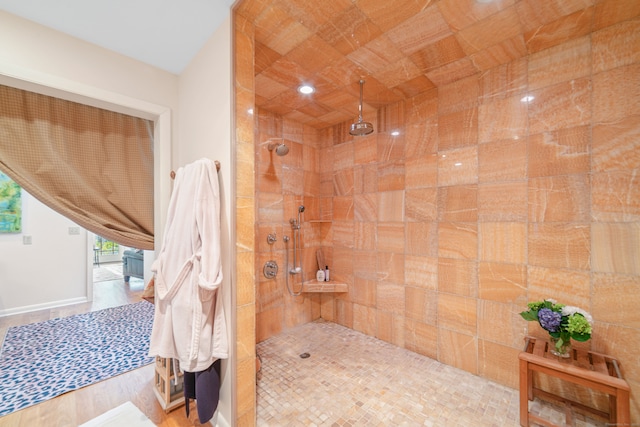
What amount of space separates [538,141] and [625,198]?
574 millimetres

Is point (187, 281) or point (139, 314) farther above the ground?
point (187, 281)

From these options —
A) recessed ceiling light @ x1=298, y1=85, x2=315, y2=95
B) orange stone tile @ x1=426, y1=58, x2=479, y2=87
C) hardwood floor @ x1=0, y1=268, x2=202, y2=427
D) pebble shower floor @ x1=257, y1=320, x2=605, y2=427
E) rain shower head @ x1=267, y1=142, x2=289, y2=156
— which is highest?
orange stone tile @ x1=426, y1=58, x2=479, y2=87

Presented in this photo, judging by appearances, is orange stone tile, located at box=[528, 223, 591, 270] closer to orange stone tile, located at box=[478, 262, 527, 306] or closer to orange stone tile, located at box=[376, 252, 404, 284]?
orange stone tile, located at box=[478, 262, 527, 306]

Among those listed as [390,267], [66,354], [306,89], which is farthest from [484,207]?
[66,354]

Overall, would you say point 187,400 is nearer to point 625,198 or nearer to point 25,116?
point 25,116

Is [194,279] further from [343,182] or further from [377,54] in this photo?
[343,182]

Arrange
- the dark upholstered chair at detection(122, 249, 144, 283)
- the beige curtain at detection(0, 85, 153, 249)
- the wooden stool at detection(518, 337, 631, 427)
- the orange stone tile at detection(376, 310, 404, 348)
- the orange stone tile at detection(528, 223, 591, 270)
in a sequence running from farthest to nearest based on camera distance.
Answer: the dark upholstered chair at detection(122, 249, 144, 283) → the orange stone tile at detection(376, 310, 404, 348) → the orange stone tile at detection(528, 223, 591, 270) → the beige curtain at detection(0, 85, 153, 249) → the wooden stool at detection(518, 337, 631, 427)

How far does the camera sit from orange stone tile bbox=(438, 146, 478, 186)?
82.0 inches

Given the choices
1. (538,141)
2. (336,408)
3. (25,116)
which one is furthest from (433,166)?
(25,116)

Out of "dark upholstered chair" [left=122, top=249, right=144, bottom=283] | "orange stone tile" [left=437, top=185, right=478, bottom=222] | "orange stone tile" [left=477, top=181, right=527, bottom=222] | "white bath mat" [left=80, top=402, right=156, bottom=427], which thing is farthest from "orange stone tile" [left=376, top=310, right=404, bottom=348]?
"dark upholstered chair" [left=122, top=249, right=144, bottom=283]

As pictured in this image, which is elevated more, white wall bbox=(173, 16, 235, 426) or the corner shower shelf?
white wall bbox=(173, 16, 235, 426)

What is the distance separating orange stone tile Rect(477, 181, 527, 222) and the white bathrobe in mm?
1950

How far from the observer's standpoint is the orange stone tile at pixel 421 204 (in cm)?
230

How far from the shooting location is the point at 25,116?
156 centimetres
